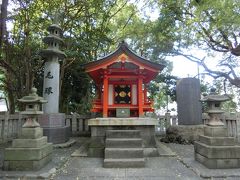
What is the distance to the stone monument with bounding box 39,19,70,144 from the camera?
10297mm

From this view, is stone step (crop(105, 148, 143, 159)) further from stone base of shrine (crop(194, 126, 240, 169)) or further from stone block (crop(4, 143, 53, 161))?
stone block (crop(4, 143, 53, 161))

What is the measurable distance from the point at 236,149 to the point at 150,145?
10.2 ft

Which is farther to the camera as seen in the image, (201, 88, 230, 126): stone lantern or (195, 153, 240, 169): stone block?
(201, 88, 230, 126): stone lantern

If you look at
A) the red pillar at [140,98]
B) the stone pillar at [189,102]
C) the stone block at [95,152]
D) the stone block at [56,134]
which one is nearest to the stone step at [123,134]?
the stone block at [95,152]

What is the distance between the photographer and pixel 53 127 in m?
10.3

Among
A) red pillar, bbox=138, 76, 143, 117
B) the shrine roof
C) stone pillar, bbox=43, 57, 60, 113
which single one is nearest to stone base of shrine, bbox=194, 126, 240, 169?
red pillar, bbox=138, 76, 143, 117

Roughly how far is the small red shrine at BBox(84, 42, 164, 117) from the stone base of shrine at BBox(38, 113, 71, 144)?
2173 millimetres

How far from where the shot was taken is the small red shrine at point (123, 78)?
9.11 m

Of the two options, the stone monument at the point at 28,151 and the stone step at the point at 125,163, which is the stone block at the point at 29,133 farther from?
the stone step at the point at 125,163

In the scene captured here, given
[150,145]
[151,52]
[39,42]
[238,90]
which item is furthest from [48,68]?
[238,90]

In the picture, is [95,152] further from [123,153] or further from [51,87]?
[51,87]

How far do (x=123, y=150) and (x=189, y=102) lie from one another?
19.0 feet

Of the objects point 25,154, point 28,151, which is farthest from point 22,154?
point 28,151

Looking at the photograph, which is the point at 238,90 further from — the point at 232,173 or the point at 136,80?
the point at 232,173
